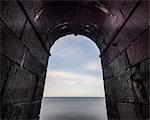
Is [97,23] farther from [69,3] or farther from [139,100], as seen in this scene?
[139,100]

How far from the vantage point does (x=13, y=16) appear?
279cm

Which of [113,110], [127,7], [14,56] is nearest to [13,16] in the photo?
[14,56]

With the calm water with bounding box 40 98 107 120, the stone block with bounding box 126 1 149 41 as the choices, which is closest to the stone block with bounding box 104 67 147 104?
the stone block with bounding box 126 1 149 41

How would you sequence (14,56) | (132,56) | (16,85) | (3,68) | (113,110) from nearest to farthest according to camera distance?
(3,68), (14,56), (16,85), (132,56), (113,110)

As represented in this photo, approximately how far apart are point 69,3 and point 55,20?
1.02 m

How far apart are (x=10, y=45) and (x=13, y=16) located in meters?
0.55

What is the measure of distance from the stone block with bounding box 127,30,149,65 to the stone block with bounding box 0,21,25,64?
244 cm

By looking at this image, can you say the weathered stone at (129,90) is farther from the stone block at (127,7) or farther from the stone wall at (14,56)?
the stone wall at (14,56)

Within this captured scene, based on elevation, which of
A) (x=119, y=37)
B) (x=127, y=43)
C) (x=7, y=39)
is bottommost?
(x=7, y=39)

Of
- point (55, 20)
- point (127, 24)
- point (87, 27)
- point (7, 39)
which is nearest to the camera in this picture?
point (7, 39)

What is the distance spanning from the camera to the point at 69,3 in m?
4.54

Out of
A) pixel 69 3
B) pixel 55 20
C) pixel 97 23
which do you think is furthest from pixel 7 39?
pixel 97 23

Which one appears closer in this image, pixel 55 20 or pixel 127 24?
pixel 127 24

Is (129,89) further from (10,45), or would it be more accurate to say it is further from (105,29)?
(10,45)
